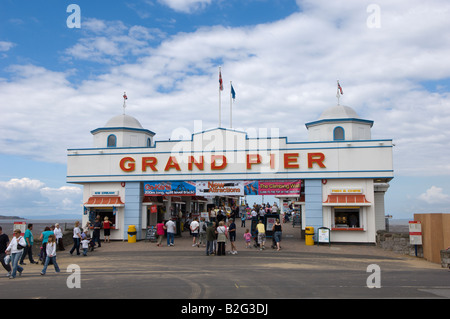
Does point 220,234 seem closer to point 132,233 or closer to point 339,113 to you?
point 132,233

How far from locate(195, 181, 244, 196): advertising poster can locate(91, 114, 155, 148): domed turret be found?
20.9ft

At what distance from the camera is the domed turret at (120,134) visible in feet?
92.1

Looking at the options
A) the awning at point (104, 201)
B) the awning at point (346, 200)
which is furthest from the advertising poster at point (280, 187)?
the awning at point (104, 201)

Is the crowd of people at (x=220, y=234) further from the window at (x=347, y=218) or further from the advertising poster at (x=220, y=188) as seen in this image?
the window at (x=347, y=218)

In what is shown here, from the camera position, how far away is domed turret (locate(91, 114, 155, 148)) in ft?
92.1

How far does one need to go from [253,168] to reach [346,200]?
5879mm

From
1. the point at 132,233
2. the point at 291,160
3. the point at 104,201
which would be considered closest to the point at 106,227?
the point at 132,233

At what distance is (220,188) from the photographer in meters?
25.4

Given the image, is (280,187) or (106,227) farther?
(106,227)

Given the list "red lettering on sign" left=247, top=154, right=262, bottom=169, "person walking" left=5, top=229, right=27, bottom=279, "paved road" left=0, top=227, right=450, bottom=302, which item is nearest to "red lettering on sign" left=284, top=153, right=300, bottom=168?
"red lettering on sign" left=247, top=154, right=262, bottom=169

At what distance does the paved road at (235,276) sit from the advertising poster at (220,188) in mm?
5242
